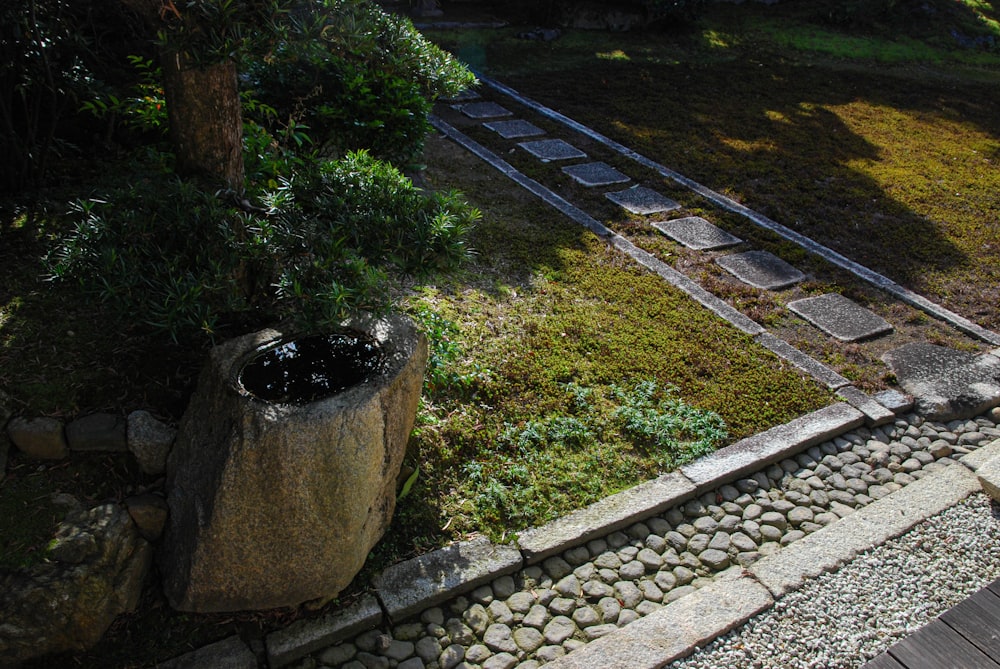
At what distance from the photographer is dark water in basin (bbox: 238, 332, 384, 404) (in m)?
2.96

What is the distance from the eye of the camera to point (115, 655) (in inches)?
116

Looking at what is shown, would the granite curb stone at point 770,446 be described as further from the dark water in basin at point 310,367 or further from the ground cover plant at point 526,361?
the dark water in basin at point 310,367

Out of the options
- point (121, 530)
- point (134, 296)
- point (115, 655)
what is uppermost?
point (134, 296)

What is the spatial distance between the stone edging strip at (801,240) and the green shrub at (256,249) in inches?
163

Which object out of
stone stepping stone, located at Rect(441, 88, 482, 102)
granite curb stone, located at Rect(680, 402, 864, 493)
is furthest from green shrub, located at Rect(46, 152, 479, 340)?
stone stepping stone, located at Rect(441, 88, 482, 102)

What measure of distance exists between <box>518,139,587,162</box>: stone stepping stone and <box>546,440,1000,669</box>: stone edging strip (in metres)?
4.98

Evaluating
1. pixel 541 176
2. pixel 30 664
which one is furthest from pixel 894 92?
pixel 30 664

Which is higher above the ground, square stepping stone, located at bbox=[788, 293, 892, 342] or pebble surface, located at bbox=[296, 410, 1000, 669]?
square stepping stone, located at bbox=[788, 293, 892, 342]

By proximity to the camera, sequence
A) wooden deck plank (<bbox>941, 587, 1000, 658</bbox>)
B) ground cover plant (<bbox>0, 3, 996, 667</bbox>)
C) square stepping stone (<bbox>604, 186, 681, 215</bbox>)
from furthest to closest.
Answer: square stepping stone (<bbox>604, 186, 681, 215</bbox>) < ground cover plant (<bbox>0, 3, 996, 667</bbox>) < wooden deck plank (<bbox>941, 587, 1000, 658</bbox>)

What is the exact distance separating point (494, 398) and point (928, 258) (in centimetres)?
455

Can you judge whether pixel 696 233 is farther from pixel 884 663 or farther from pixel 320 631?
pixel 320 631

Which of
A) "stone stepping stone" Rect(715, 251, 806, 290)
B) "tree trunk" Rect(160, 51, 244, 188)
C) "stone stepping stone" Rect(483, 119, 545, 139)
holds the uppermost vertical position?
"tree trunk" Rect(160, 51, 244, 188)

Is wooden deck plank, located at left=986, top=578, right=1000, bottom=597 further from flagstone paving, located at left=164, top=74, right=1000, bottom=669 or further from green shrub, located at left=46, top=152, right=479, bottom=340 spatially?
green shrub, located at left=46, top=152, right=479, bottom=340

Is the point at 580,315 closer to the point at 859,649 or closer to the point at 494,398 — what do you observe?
the point at 494,398
